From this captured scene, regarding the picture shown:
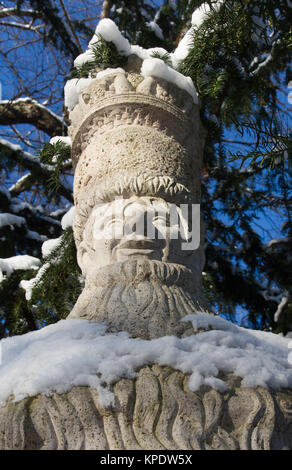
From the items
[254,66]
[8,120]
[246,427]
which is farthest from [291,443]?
[8,120]

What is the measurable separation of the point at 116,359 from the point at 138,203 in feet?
2.73

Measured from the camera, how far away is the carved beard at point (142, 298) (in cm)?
216

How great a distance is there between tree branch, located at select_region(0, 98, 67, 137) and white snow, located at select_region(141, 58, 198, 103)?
2.72 meters

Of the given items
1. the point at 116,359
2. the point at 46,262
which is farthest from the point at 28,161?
the point at 116,359

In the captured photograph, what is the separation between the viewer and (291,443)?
1.90m

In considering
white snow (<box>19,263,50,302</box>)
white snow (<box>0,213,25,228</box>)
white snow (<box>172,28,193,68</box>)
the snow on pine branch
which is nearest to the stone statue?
white snow (<box>172,28,193,68</box>)

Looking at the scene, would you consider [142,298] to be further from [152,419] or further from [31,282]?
[31,282]

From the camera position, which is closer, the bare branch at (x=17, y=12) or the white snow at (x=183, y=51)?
the white snow at (x=183, y=51)

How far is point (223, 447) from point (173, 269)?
0.82 metres

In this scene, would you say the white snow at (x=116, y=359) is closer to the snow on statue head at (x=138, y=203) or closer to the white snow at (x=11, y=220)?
the snow on statue head at (x=138, y=203)

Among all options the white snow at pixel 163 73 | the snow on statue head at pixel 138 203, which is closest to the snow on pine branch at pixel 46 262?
the snow on statue head at pixel 138 203

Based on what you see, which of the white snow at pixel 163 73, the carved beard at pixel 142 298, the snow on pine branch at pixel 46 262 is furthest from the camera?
the snow on pine branch at pixel 46 262

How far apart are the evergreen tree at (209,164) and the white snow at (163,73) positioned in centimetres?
29

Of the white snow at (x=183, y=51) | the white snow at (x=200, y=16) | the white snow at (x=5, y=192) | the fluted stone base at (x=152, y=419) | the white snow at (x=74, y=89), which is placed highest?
the white snow at (x=200, y=16)
